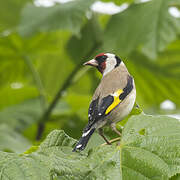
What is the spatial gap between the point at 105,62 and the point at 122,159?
3.27ft

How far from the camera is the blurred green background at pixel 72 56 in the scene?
15.5 ft

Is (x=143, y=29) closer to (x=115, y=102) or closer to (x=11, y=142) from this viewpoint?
(x=11, y=142)

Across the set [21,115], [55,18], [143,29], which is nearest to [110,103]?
[143,29]

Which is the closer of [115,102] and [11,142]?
[115,102]

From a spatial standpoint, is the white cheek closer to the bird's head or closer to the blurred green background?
the bird's head

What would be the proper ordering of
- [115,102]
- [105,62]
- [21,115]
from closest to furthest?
[115,102] < [105,62] < [21,115]

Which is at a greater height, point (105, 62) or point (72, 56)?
point (105, 62)

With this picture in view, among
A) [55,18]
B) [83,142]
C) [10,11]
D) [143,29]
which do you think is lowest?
[10,11]

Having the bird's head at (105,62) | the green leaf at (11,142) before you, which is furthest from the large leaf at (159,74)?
the bird's head at (105,62)

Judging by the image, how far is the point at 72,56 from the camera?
6090 mm

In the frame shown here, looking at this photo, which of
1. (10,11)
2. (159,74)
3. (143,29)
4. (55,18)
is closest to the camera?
(143,29)

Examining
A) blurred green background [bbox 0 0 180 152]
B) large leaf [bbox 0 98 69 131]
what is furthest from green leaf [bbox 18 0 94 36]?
large leaf [bbox 0 98 69 131]

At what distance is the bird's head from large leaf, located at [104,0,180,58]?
147 centimetres

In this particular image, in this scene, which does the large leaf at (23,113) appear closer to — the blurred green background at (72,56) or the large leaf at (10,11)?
the blurred green background at (72,56)
